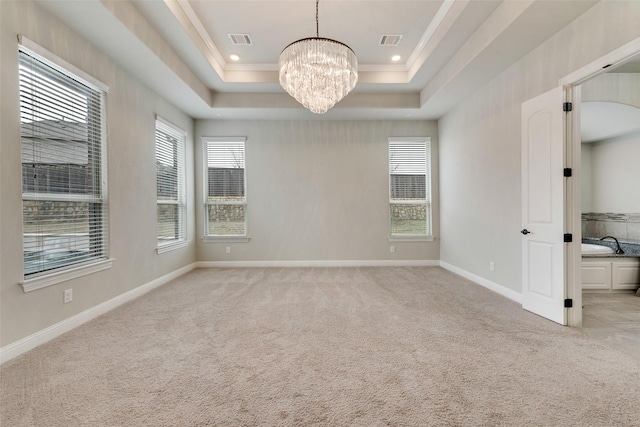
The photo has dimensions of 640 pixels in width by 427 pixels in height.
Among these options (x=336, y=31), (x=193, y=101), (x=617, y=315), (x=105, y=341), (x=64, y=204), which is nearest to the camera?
(x=105, y=341)

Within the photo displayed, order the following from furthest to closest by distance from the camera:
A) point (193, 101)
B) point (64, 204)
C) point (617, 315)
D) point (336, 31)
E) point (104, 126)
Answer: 1. point (193, 101)
2. point (336, 31)
3. point (104, 126)
4. point (617, 315)
5. point (64, 204)

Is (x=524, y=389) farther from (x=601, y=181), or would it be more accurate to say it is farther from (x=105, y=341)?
(x=601, y=181)

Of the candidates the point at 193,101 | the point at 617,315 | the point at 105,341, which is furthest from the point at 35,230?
the point at 617,315

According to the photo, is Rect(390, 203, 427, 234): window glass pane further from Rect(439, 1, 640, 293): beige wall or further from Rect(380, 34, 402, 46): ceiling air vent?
Rect(380, 34, 402, 46): ceiling air vent

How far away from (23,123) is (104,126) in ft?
2.87

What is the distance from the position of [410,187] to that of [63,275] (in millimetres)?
5295

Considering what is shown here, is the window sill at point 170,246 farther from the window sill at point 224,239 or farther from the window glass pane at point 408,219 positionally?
the window glass pane at point 408,219

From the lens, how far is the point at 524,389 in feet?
5.61

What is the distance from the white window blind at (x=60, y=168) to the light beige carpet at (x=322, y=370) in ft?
2.64

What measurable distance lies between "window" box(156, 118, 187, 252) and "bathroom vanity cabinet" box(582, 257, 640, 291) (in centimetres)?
602

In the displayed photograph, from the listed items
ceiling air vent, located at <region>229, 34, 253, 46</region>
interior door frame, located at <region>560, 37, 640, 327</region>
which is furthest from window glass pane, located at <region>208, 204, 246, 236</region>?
interior door frame, located at <region>560, 37, 640, 327</region>

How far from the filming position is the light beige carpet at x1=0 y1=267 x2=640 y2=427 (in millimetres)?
1521

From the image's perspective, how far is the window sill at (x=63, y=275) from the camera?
224 centimetres

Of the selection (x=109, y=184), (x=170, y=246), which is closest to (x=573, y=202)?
(x=109, y=184)
